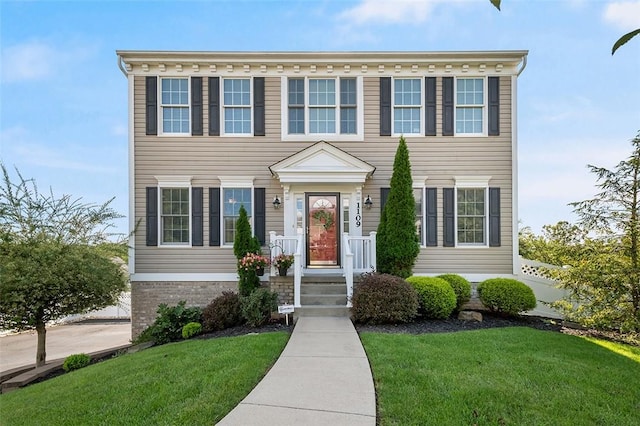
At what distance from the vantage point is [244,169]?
1018 cm

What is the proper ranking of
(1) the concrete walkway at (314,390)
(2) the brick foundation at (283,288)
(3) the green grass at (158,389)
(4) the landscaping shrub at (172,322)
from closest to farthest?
(1) the concrete walkway at (314,390) → (3) the green grass at (158,389) → (4) the landscaping shrub at (172,322) → (2) the brick foundation at (283,288)

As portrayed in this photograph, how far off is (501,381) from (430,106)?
→ 7.85m

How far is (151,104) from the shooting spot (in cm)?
1007

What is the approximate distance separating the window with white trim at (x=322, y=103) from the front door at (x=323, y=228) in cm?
194

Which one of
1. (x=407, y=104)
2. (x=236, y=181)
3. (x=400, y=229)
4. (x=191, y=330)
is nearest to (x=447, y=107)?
(x=407, y=104)

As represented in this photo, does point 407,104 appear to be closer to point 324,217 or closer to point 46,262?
point 324,217

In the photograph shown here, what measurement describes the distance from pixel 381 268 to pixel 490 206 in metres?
3.76

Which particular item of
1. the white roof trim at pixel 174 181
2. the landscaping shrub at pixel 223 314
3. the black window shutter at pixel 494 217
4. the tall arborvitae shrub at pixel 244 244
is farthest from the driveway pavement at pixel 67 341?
the black window shutter at pixel 494 217

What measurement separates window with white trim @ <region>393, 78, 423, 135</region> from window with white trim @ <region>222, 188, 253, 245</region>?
4680mm

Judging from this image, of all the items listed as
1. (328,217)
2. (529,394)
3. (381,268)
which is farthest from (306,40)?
(529,394)

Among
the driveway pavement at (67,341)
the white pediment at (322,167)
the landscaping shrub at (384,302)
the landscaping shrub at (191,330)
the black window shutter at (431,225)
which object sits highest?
the white pediment at (322,167)

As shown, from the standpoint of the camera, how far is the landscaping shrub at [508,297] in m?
8.54

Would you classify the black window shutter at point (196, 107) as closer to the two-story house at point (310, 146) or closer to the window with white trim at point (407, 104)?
the two-story house at point (310, 146)

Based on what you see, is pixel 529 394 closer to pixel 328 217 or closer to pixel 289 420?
pixel 289 420
